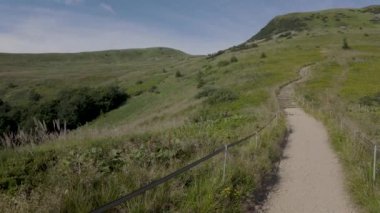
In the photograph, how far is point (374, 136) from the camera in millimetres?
14703

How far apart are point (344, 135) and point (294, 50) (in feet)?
198

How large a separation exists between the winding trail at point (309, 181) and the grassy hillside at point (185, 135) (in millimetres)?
432

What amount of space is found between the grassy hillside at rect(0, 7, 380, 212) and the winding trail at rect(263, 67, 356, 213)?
0.43 metres

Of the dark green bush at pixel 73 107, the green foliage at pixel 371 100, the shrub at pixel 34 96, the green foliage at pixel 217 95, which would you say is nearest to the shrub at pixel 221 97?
the green foliage at pixel 217 95

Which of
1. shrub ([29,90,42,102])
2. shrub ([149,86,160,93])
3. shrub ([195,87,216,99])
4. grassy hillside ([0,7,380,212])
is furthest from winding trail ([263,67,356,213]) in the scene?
shrub ([29,90,42,102])

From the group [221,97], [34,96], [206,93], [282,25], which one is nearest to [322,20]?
[282,25]

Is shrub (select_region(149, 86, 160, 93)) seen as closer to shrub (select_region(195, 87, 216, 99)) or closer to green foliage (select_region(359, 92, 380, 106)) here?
shrub (select_region(195, 87, 216, 99))

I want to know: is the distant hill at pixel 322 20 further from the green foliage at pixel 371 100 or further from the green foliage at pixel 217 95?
the green foliage at pixel 371 100

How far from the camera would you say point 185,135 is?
1389 cm

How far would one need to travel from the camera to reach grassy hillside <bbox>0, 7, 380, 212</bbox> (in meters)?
5.82

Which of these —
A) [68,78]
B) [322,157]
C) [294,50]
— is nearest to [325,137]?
[322,157]

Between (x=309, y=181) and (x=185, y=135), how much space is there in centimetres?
512

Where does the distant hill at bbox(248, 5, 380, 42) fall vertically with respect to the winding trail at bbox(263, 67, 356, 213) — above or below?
above

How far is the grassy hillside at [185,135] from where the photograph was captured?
5824 mm
